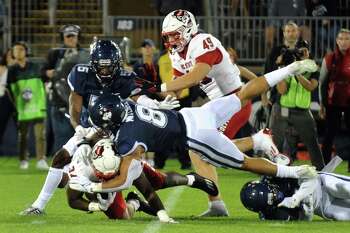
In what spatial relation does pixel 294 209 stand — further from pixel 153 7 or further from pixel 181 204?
pixel 153 7

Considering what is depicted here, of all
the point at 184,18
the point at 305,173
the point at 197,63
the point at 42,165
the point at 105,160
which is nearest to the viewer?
the point at 105,160

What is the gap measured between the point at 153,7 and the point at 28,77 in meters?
4.14

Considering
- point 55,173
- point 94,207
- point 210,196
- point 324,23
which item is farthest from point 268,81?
point 324,23

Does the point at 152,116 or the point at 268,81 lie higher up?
the point at 268,81

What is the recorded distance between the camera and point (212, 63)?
1073cm

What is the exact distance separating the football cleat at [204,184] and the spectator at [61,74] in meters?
5.33

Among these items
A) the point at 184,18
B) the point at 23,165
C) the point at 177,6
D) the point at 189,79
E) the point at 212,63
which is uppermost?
the point at 184,18

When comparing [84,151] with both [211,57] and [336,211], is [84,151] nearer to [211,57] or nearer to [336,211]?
[211,57]

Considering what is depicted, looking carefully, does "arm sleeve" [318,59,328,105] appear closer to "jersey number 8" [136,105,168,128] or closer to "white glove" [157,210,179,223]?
"jersey number 8" [136,105,168,128]

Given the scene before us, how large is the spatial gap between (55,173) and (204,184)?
4.20ft

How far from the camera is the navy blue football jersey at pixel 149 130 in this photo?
9.27 meters

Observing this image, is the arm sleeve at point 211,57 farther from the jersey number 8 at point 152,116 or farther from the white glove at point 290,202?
the white glove at point 290,202

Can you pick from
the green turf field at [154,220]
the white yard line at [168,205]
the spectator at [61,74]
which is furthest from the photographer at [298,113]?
the spectator at [61,74]

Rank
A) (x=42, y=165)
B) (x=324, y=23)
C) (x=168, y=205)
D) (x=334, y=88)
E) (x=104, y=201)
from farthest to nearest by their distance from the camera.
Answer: (x=324, y=23) < (x=42, y=165) < (x=334, y=88) < (x=168, y=205) < (x=104, y=201)
